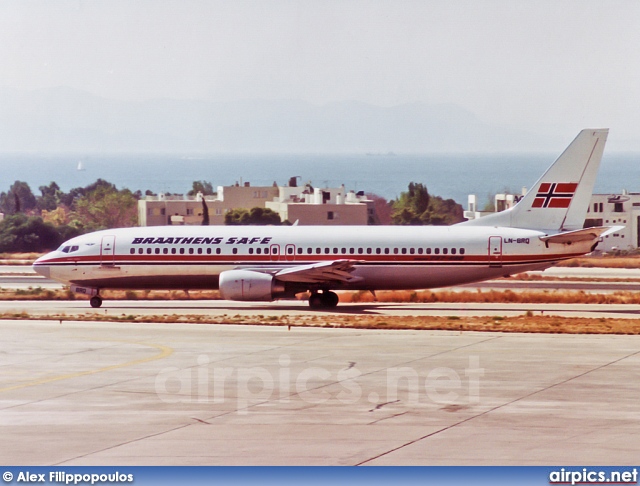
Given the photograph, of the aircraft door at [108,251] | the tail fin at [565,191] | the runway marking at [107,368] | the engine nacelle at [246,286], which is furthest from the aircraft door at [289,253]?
the runway marking at [107,368]

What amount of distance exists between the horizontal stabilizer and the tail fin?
4.25 ft

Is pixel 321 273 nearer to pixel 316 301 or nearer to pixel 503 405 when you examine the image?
pixel 316 301

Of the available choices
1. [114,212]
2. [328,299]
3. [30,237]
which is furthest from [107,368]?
[114,212]

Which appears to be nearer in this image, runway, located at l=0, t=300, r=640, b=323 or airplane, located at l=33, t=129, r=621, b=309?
runway, located at l=0, t=300, r=640, b=323

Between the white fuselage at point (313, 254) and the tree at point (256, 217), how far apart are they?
63.4 m

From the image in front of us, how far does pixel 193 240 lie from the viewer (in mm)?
45656

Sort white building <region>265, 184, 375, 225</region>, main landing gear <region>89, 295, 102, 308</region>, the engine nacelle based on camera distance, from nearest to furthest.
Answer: the engine nacelle → main landing gear <region>89, 295, 102, 308</region> → white building <region>265, 184, 375, 225</region>

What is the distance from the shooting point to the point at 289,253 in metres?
45.4

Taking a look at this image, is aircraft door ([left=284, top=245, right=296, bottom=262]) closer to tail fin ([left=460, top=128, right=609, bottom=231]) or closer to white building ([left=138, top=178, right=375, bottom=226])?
tail fin ([left=460, top=128, right=609, bottom=231])

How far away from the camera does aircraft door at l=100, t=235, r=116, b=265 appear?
46.0m

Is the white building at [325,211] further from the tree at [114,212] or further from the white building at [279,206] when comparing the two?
the tree at [114,212]

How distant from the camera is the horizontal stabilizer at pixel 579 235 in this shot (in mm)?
43562

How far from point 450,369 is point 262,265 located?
20.5 m

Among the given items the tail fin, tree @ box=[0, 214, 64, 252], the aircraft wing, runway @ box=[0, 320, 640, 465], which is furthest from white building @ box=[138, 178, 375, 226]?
runway @ box=[0, 320, 640, 465]
